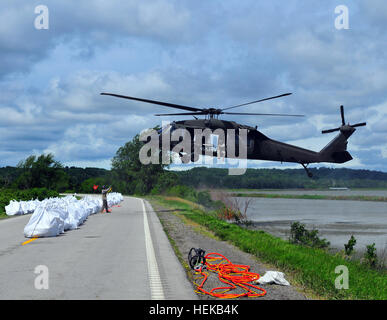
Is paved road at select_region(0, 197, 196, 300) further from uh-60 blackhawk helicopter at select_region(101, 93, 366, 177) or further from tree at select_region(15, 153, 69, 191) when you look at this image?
tree at select_region(15, 153, 69, 191)

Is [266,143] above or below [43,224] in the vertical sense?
above

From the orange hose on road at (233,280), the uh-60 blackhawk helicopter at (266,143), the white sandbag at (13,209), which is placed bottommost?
the orange hose on road at (233,280)

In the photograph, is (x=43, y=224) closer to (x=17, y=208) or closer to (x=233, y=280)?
(x=233, y=280)

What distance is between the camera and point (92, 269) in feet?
31.4

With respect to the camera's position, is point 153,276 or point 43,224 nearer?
point 153,276

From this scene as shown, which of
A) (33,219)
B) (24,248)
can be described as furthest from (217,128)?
(24,248)

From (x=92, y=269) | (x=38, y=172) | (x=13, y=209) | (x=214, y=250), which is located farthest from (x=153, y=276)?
(x=38, y=172)

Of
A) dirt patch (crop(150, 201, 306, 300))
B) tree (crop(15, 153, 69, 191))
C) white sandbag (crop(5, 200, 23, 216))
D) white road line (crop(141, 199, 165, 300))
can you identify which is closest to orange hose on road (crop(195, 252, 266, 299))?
dirt patch (crop(150, 201, 306, 300))

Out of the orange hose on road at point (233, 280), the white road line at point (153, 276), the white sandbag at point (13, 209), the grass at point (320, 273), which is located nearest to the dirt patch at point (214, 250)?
the orange hose on road at point (233, 280)

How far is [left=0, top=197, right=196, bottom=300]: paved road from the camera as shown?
739cm

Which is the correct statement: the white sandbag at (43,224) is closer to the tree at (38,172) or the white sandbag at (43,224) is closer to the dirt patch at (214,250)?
the dirt patch at (214,250)

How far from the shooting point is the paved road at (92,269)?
7.39 m

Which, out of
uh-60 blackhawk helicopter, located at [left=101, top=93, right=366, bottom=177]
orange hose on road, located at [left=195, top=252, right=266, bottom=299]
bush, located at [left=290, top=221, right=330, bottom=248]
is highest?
uh-60 blackhawk helicopter, located at [left=101, top=93, right=366, bottom=177]
